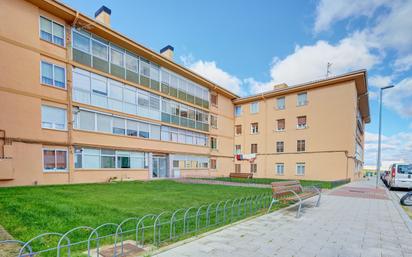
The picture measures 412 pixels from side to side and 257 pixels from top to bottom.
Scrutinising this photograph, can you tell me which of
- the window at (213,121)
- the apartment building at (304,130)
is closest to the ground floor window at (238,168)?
the apartment building at (304,130)

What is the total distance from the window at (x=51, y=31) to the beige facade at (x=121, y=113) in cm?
7

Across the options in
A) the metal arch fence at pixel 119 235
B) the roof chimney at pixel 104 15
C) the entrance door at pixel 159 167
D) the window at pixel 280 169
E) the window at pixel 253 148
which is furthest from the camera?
the window at pixel 253 148

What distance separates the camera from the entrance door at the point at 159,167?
2239cm

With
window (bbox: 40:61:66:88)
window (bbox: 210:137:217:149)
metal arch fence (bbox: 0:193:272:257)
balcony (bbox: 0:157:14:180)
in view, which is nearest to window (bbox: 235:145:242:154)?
window (bbox: 210:137:217:149)

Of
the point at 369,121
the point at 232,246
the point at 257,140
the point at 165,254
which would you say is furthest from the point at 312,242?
the point at 369,121

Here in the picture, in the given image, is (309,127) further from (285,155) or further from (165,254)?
(165,254)

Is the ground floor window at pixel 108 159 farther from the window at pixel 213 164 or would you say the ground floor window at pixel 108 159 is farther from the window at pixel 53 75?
the window at pixel 213 164

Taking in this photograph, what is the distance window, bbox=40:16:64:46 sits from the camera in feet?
49.6

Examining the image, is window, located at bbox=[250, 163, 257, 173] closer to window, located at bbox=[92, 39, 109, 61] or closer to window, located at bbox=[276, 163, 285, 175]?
window, located at bbox=[276, 163, 285, 175]

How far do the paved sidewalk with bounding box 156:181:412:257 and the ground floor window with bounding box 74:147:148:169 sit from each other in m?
14.4

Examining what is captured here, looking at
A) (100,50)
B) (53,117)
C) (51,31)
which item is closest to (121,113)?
(53,117)

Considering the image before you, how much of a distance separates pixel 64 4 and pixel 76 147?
9.51m

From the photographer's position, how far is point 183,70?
82.7ft

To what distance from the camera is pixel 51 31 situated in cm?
1551
